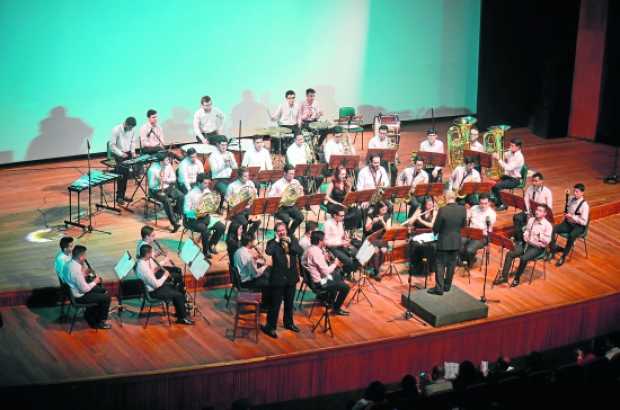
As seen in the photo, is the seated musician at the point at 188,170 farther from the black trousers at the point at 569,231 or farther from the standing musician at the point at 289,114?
the black trousers at the point at 569,231

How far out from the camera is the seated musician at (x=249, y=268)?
9531 millimetres

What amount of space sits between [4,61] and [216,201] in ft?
13.0

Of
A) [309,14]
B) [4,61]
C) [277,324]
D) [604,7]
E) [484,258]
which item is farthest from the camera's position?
[604,7]

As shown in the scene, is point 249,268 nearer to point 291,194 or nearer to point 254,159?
point 291,194

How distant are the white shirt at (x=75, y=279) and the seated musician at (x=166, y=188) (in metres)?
2.22

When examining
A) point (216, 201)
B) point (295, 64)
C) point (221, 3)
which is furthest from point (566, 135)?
point (216, 201)

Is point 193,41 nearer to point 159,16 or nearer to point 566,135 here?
point 159,16

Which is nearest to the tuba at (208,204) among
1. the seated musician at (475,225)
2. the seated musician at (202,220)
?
the seated musician at (202,220)

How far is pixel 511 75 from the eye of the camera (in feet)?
54.0

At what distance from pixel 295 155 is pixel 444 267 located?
296cm

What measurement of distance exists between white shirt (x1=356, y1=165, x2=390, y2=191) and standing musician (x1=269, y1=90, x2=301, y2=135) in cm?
190

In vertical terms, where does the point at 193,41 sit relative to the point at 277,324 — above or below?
above

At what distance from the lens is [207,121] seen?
Result: 13.0 metres

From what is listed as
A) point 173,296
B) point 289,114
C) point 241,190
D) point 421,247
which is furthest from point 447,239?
point 289,114
